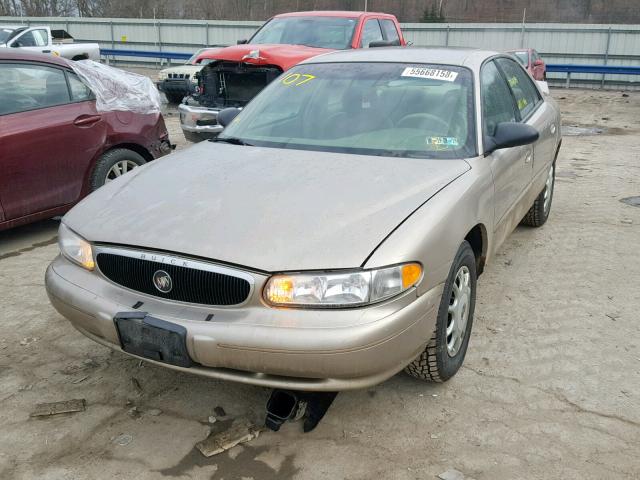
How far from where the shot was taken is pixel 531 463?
2514 millimetres

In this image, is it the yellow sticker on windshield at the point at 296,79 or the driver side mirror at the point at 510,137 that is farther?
the yellow sticker on windshield at the point at 296,79

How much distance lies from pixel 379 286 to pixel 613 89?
20810 millimetres

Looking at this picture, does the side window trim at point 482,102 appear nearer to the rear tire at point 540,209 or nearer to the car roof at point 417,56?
the car roof at point 417,56

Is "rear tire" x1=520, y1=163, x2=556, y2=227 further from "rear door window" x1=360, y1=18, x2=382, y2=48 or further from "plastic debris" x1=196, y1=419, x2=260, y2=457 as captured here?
"rear door window" x1=360, y1=18, x2=382, y2=48

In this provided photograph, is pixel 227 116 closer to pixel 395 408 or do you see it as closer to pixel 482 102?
pixel 482 102

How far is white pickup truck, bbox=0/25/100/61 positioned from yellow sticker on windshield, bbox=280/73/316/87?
11893mm

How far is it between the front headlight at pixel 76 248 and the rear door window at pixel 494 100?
7.19 feet

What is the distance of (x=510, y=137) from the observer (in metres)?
3.42

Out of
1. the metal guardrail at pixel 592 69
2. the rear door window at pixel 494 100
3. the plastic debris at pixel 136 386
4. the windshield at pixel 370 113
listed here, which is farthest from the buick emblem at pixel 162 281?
the metal guardrail at pixel 592 69

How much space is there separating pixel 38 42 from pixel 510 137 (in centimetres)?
1554

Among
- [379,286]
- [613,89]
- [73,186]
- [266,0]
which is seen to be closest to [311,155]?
[379,286]

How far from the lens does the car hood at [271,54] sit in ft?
25.0

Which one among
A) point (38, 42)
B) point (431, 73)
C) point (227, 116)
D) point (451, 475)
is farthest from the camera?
point (38, 42)

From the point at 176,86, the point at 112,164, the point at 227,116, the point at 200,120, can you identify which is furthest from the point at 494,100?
the point at 176,86
